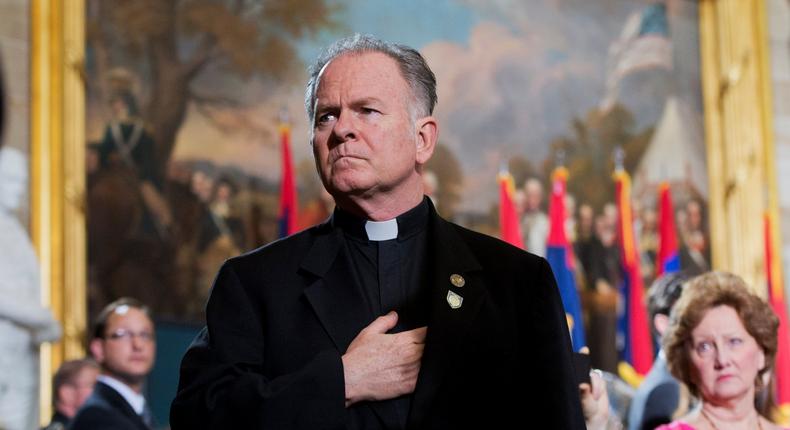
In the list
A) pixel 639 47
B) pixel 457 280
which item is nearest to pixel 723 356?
pixel 457 280

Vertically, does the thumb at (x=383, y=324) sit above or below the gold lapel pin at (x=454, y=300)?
below

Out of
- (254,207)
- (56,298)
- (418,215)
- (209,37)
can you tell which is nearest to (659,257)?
(254,207)

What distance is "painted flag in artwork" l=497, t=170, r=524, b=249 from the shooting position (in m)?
10.2

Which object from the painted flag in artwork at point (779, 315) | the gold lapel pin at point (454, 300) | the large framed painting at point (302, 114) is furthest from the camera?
the painted flag in artwork at point (779, 315)

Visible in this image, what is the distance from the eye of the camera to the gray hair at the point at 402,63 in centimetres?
238

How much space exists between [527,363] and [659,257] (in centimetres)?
914

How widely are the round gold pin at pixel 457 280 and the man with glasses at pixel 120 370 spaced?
2.61 meters

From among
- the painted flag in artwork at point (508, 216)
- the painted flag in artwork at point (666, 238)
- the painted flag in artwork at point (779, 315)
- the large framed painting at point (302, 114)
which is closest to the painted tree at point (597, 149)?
the large framed painting at point (302, 114)

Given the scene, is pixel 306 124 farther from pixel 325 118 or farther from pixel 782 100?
pixel 325 118

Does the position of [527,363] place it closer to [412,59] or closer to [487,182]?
[412,59]

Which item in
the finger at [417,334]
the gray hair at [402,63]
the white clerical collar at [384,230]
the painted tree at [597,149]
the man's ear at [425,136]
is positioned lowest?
the finger at [417,334]

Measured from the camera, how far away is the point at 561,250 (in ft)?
33.1

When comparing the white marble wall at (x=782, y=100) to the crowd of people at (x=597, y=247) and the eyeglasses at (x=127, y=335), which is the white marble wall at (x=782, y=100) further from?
the eyeglasses at (x=127, y=335)

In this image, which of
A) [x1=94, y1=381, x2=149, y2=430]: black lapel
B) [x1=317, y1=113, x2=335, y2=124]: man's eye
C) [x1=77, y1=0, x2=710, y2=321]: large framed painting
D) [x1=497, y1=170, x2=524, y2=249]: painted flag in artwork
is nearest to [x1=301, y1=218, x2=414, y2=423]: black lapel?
[x1=317, y1=113, x2=335, y2=124]: man's eye
